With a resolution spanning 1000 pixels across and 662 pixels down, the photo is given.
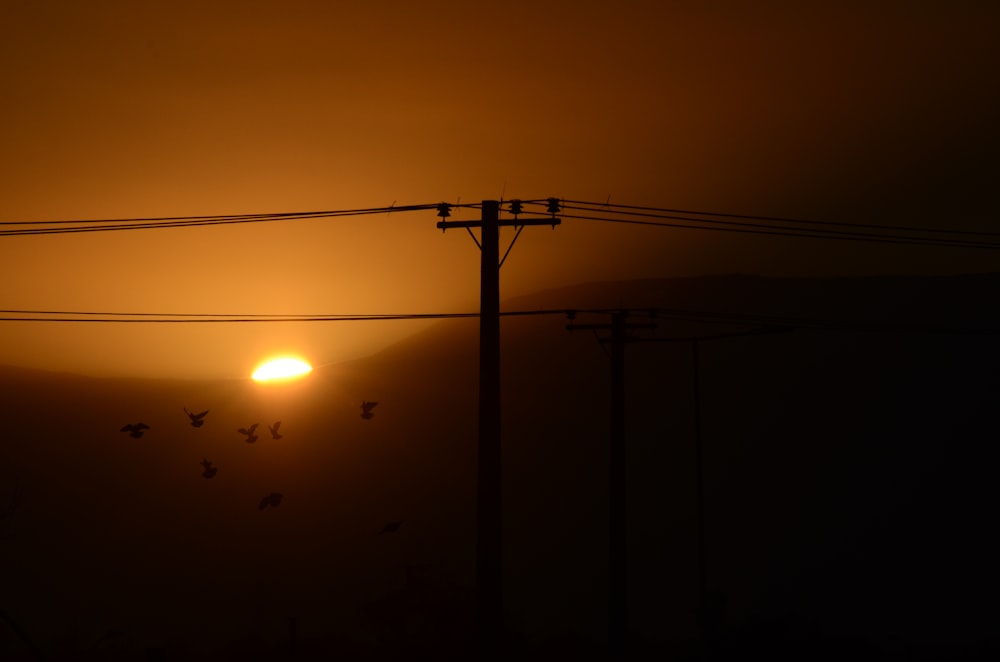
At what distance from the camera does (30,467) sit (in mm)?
139500

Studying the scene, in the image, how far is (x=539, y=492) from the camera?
121 meters

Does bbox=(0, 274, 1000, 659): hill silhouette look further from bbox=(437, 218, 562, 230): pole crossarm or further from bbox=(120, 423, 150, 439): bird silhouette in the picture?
bbox=(437, 218, 562, 230): pole crossarm

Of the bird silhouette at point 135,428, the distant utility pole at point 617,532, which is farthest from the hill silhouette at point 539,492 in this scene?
the distant utility pole at point 617,532

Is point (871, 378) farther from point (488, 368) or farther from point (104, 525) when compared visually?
point (488, 368)

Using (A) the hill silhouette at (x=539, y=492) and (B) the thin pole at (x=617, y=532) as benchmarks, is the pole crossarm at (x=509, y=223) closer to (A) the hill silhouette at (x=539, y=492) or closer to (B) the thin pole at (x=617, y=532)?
(B) the thin pole at (x=617, y=532)

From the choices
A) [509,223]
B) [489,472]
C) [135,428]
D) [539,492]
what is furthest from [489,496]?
[539,492]

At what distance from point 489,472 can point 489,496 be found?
42 cm

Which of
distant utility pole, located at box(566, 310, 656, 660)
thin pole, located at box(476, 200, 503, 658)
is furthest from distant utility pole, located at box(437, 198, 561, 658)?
distant utility pole, located at box(566, 310, 656, 660)

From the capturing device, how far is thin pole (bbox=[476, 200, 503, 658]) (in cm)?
2036

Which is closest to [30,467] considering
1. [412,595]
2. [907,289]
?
[412,595]

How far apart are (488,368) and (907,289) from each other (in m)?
177

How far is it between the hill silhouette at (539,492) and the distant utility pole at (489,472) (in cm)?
2273

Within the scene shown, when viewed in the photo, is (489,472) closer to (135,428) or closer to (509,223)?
(509,223)

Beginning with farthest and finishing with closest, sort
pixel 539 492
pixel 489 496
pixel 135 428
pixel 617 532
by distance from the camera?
pixel 539 492, pixel 135 428, pixel 617 532, pixel 489 496
